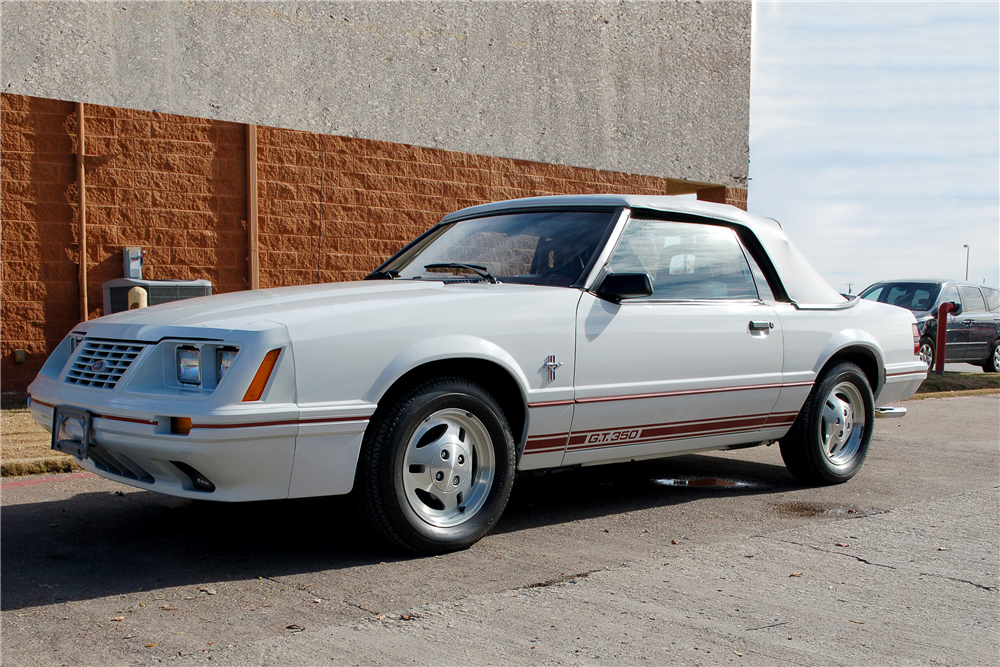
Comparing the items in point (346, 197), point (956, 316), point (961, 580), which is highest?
point (346, 197)

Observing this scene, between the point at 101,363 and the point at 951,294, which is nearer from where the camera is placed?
the point at 101,363

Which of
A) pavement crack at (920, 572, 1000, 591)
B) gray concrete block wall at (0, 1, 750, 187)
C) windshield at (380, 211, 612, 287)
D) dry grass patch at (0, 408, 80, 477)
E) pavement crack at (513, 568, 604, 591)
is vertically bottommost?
pavement crack at (920, 572, 1000, 591)

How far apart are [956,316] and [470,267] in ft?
45.2

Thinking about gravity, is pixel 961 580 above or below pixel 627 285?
below

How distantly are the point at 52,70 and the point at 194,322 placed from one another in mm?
8336

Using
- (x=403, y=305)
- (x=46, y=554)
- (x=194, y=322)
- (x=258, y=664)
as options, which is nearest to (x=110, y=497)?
(x=46, y=554)

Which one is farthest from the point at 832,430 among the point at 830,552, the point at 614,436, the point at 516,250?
the point at 516,250

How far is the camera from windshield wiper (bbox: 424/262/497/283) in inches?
197

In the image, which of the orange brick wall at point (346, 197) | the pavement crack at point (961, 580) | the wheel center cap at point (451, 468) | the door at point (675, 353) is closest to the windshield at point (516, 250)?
the door at point (675, 353)

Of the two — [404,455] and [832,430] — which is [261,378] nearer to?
[404,455]

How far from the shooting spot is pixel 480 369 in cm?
451

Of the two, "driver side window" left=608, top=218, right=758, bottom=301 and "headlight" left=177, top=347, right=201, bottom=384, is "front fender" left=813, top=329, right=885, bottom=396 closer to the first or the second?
"driver side window" left=608, top=218, right=758, bottom=301

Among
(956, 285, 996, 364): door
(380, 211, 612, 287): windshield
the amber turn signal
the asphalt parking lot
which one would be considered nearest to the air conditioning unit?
the asphalt parking lot

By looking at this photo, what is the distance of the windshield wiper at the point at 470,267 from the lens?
16.4ft
